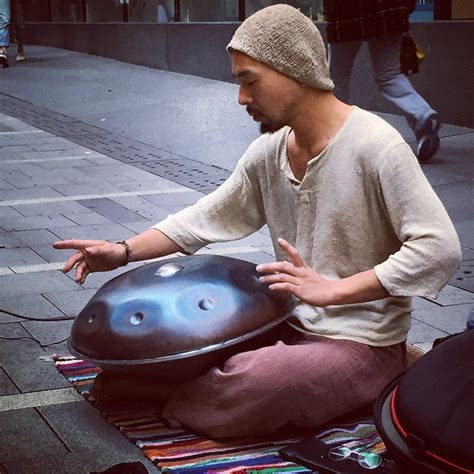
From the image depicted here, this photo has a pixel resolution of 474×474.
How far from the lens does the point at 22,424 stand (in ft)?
12.5

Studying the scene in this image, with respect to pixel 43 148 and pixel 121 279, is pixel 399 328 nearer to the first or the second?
pixel 121 279

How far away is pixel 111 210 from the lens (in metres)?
7.35

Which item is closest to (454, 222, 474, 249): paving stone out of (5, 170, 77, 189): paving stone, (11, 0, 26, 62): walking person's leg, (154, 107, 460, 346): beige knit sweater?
(154, 107, 460, 346): beige knit sweater

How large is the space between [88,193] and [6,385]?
3.92m

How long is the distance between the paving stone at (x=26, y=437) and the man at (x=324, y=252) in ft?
1.24

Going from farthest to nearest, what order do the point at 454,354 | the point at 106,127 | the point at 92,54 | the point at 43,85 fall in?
the point at 92,54
the point at 43,85
the point at 106,127
the point at 454,354

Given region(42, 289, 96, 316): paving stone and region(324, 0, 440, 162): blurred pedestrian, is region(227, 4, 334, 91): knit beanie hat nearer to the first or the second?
region(42, 289, 96, 316): paving stone

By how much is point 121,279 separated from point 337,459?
0.97m

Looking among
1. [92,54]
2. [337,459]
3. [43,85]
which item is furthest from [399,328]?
[92,54]

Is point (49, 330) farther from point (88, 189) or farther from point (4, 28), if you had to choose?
point (4, 28)

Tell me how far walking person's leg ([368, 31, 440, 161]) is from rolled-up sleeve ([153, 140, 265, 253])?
4.41 m

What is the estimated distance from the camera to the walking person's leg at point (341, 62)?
860 centimetres

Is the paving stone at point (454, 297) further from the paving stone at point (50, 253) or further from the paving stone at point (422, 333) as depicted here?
the paving stone at point (50, 253)

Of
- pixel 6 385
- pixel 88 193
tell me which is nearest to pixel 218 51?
pixel 88 193
